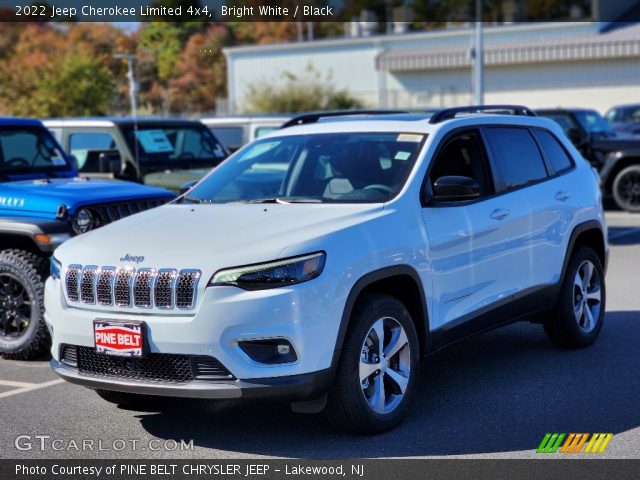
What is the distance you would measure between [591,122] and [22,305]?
1327cm

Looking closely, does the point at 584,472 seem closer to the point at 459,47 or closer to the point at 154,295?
the point at 154,295

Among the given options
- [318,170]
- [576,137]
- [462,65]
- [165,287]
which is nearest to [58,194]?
[318,170]

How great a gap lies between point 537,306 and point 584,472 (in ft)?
7.45

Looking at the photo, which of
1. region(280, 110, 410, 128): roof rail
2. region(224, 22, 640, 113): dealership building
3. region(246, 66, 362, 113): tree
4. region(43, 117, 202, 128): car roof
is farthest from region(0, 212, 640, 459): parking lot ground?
region(246, 66, 362, 113): tree

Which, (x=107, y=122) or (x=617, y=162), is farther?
(x=617, y=162)

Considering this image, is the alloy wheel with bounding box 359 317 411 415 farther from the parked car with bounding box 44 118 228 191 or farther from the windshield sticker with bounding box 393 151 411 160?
the parked car with bounding box 44 118 228 191

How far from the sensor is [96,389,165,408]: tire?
19.9 feet

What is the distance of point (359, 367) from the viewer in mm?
5281

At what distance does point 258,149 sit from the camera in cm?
698

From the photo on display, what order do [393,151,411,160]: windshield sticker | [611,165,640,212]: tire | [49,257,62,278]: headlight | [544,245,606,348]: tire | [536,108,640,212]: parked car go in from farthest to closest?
[611,165,640,212]: tire → [536,108,640,212]: parked car → [544,245,606,348]: tire → [393,151,411,160]: windshield sticker → [49,257,62,278]: headlight

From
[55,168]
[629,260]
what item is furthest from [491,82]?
[55,168]

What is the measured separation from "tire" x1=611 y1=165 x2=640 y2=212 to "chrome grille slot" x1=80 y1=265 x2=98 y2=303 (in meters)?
13.2

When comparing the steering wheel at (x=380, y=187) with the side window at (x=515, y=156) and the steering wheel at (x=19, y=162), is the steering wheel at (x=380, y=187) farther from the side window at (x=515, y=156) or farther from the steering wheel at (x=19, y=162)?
the steering wheel at (x=19, y=162)

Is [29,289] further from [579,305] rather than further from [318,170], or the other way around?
[579,305]
